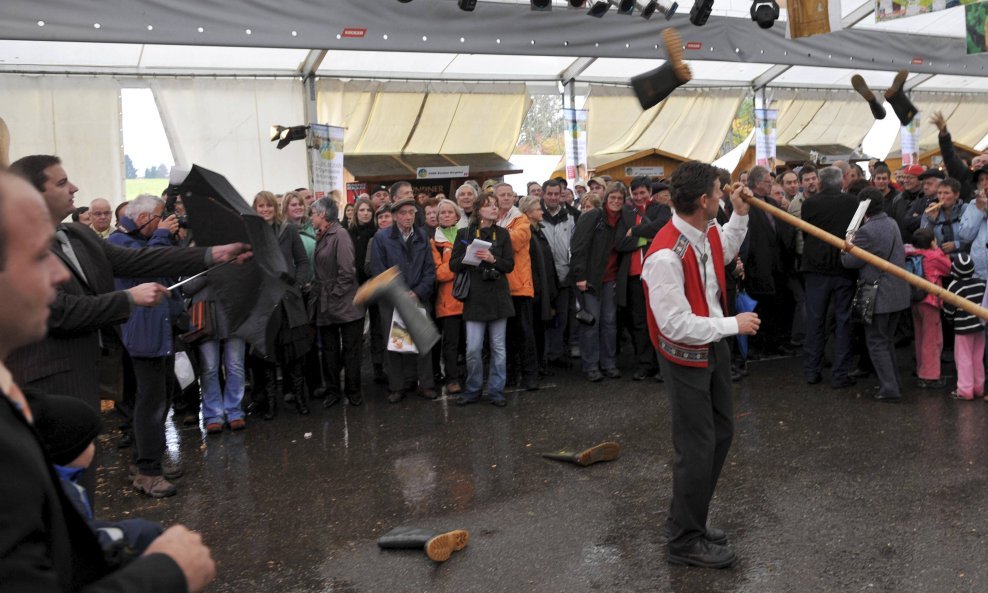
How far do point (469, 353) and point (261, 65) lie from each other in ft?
29.6

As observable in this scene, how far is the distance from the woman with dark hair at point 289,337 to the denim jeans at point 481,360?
5.18 feet

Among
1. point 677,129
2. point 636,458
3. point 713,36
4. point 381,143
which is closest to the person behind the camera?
point 636,458

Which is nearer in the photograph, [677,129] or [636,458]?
[636,458]

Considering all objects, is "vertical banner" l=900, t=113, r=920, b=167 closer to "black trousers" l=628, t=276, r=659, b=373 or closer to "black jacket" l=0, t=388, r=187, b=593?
"black trousers" l=628, t=276, r=659, b=373

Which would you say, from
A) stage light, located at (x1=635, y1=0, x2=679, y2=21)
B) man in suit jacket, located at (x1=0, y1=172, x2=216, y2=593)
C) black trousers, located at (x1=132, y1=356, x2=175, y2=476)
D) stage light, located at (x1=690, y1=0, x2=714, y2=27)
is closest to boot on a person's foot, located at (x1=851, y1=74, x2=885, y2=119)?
stage light, located at (x1=690, y1=0, x2=714, y2=27)

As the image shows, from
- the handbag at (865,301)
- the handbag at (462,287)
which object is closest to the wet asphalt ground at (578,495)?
the handbag at (865,301)

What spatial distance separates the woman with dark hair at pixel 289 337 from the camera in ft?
26.2

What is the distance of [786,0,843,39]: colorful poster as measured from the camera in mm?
12328

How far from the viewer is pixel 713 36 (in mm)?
14219

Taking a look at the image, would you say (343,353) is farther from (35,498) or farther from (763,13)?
(763,13)

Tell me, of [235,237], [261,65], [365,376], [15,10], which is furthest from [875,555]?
[261,65]

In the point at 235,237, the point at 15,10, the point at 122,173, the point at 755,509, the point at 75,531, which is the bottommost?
the point at 755,509

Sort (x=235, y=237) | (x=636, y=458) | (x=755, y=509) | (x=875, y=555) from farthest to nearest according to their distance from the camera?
(x=636, y=458) < (x=755, y=509) < (x=875, y=555) < (x=235, y=237)

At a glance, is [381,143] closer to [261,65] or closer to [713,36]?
[261,65]
